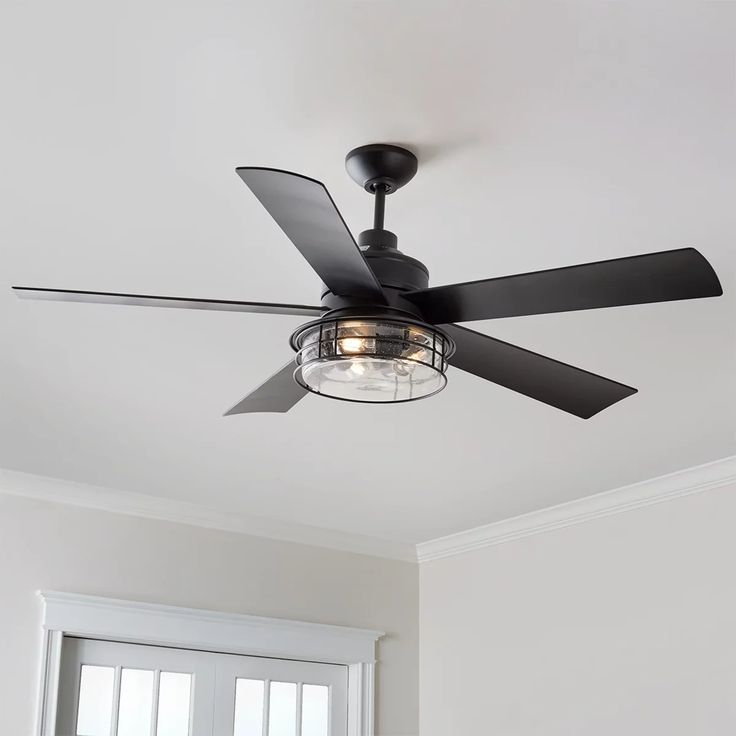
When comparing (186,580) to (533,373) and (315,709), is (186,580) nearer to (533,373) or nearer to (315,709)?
(315,709)

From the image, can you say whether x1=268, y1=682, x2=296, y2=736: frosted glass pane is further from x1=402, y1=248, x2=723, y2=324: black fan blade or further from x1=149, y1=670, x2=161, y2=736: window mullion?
x1=402, y1=248, x2=723, y2=324: black fan blade

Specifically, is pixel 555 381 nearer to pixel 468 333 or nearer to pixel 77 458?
pixel 468 333

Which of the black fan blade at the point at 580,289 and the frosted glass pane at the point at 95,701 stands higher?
the black fan blade at the point at 580,289

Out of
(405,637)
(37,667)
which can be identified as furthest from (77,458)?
(405,637)

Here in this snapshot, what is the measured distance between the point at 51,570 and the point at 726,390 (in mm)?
2565

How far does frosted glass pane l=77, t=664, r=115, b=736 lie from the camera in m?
3.74

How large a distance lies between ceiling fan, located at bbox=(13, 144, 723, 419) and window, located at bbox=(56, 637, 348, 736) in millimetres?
2436

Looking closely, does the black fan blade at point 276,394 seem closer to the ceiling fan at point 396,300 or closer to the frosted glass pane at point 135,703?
the ceiling fan at point 396,300

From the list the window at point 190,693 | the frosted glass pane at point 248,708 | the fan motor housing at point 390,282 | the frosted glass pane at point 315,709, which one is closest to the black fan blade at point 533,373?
the fan motor housing at point 390,282

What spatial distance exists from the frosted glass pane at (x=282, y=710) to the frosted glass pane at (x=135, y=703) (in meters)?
0.58

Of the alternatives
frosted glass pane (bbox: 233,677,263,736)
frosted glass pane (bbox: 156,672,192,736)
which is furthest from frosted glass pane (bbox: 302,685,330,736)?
frosted glass pane (bbox: 156,672,192,736)

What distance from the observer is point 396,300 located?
1.58 metres

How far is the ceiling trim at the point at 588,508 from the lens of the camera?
11.8 ft

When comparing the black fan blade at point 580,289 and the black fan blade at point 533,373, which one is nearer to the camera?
the black fan blade at point 580,289
